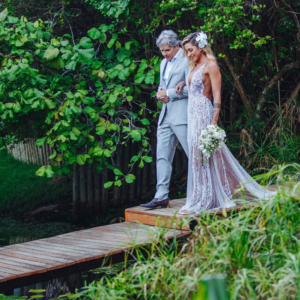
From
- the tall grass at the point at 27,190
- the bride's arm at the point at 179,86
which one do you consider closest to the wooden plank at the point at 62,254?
the bride's arm at the point at 179,86

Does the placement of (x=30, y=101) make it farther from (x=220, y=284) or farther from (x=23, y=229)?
(x=220, y=284)

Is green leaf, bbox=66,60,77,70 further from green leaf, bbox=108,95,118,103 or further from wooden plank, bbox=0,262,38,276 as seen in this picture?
wooden plank, bbox=0,262,38,276

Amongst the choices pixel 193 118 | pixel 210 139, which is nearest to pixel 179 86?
pixel 193 118

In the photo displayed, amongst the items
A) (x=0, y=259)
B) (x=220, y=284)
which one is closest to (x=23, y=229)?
(x=0, y=259)

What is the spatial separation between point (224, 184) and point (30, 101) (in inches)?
96.5

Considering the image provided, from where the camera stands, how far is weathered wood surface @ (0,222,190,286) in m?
4.09

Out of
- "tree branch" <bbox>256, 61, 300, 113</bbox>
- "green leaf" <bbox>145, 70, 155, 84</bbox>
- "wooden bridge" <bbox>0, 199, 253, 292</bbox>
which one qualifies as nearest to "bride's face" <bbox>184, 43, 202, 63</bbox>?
"green leaf" <bbox>145, 70, 155, 84</bbox>

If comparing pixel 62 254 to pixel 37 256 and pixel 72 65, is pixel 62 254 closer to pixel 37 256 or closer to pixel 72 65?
pixel 37 256

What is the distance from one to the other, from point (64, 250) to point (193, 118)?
182 centimetres

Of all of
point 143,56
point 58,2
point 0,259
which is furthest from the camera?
point 143,56

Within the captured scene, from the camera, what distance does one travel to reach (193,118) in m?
5.27

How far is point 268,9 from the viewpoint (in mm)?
8211

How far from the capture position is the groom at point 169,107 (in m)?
5.34

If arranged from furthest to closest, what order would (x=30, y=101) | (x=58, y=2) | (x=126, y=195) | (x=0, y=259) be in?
(x=126, y=195), (x=58, y=2), (x=30, y=101), (x=0, y=259)
